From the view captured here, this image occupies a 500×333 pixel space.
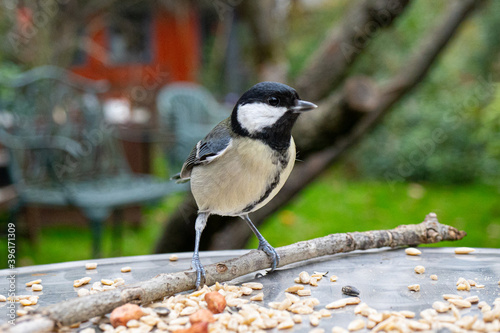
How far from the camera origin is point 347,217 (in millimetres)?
5074

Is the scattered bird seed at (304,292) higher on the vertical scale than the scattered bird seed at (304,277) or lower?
lower

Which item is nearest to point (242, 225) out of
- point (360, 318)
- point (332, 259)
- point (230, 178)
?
point (332, 259)

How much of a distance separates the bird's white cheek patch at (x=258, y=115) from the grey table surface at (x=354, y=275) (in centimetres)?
48

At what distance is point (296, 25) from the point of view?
832 cm

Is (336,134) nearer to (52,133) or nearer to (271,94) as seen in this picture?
(271,94)

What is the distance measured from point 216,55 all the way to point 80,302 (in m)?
7.07

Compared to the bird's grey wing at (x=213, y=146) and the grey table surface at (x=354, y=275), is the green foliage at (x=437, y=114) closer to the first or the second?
the grey table surface at (x=354, y=275)

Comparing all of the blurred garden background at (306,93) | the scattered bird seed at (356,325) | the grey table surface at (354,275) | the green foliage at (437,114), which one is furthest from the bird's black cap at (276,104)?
the green foliage at (437,114)

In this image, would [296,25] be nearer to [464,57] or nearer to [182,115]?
[464,57]

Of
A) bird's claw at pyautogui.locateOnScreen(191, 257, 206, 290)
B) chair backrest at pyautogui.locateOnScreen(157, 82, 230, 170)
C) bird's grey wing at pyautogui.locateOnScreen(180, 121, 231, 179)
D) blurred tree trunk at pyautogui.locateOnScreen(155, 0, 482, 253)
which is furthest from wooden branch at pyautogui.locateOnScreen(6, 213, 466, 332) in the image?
chair backrest at pyautogui.locateOnScreen(157, 82, 230, 170)

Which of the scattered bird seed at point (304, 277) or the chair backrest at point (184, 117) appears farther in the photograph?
the chair backrest at point (184, 117)

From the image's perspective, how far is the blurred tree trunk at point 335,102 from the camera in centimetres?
249

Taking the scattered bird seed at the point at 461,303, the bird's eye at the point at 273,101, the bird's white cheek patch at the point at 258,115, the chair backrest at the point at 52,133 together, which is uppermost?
the chair backrest at the point at 52,133

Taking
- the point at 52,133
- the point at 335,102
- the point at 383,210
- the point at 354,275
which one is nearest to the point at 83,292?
the point at 354,275
